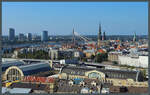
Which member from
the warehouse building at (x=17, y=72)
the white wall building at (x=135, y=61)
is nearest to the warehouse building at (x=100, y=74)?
the warehouse building at (x=17, y=72)

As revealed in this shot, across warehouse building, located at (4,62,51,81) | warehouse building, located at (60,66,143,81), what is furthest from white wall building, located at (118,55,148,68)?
warehouse building, located at (4,62,51,81)

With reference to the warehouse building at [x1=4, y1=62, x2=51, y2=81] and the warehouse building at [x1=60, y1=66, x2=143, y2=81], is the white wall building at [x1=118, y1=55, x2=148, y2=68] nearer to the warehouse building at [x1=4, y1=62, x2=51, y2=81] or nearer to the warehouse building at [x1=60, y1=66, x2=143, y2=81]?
the warehouse building at [x1=60, y1=66, x2=143, y2=81]

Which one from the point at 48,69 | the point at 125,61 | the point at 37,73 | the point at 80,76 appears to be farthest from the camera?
the point at 125,61

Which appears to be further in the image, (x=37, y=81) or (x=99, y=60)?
(x=99, y=60)

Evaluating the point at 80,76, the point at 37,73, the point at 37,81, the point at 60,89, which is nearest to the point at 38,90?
the point at 60,89

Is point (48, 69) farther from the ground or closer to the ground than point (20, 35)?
closer to the ground

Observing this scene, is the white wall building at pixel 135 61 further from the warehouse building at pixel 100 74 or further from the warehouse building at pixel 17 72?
the warehouse building at pixel 17 72

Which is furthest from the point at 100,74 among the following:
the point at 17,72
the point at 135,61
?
the point at 135,61

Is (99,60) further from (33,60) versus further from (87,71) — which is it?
(87,71)
